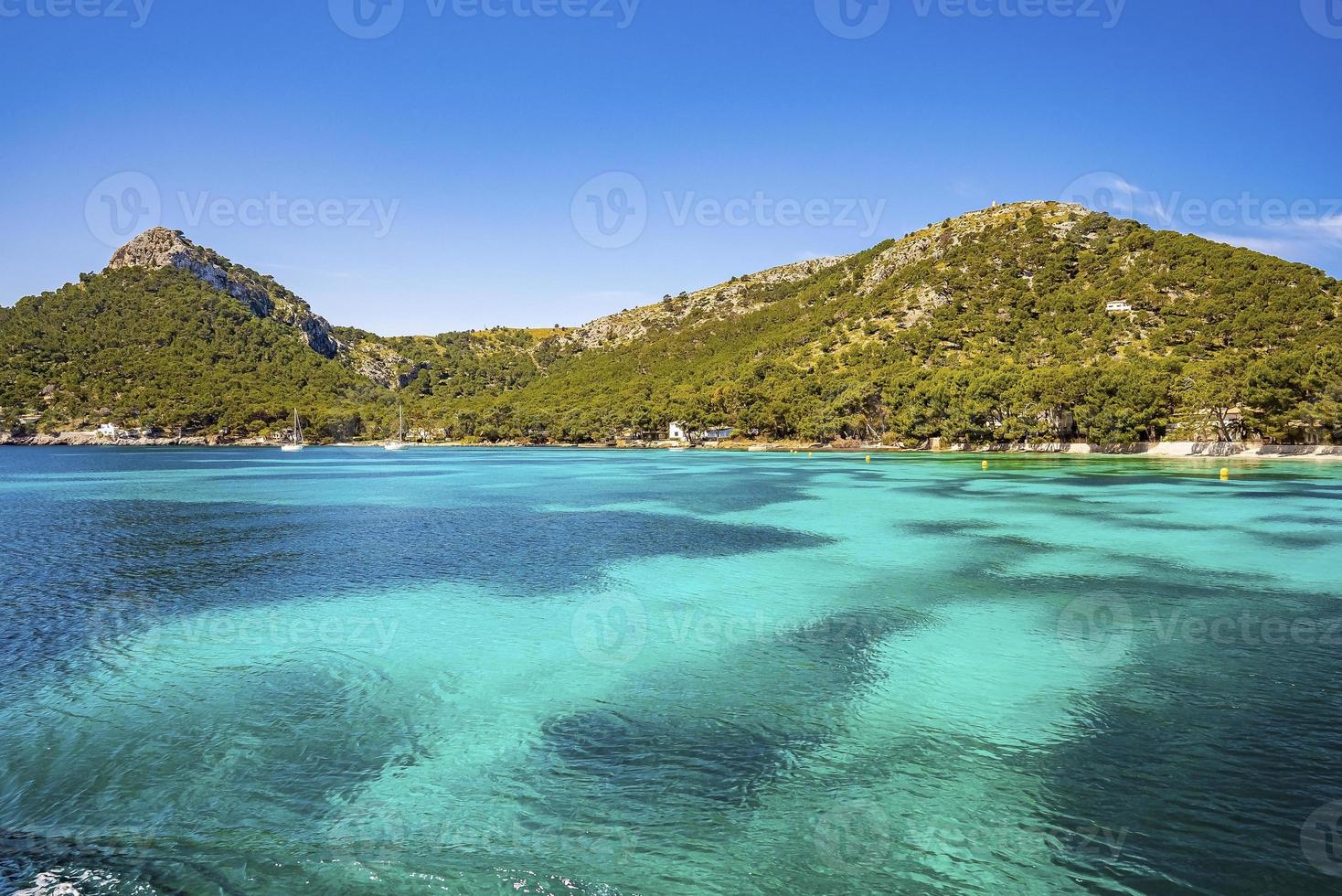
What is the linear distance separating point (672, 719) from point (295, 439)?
597 feet

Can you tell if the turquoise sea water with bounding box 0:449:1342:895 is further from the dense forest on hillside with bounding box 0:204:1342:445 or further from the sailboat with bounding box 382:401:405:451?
the sailboat with bounding box 382:401:405:451

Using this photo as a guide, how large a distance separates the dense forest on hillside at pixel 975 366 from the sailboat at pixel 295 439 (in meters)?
6.93

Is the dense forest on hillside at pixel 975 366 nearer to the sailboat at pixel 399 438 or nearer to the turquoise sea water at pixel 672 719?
the sailboat at pixel 399 438

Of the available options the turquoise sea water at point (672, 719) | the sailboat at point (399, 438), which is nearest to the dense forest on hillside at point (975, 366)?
the sailboat at point (399, 438)

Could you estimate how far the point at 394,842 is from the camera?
24.0 ft

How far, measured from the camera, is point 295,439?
168750 millimetres

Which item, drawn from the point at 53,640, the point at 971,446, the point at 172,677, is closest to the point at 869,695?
the point at 172,677

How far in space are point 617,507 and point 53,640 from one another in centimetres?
2752

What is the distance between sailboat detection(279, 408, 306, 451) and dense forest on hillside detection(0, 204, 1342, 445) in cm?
693

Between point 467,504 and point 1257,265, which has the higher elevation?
point 1257,265

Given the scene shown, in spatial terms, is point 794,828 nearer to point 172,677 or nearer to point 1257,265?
point 172,677

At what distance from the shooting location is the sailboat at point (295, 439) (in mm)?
149863

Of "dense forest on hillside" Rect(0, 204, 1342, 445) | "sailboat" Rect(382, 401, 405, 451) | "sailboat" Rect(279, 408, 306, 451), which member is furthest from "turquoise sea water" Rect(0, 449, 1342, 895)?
"sailboat" Rect(382, 401, 405, 451)

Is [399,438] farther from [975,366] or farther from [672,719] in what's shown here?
[672,719]
